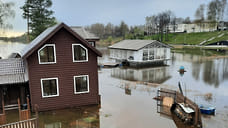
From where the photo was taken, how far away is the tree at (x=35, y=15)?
2966cm

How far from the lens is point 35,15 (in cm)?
3008

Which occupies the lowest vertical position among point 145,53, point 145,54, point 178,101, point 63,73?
point 178,101

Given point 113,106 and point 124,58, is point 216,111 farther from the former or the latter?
point 124,58

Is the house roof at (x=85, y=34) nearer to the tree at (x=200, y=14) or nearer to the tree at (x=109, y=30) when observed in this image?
the tree at (x=200, y=14)

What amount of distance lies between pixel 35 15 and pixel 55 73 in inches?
878

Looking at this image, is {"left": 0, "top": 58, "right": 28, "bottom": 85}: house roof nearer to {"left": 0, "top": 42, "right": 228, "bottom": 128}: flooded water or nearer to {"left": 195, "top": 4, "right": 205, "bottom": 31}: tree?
{"left": 0, "top": 42, "right": 228, "bottom": 128}: flooded water

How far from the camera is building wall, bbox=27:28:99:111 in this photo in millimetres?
11852

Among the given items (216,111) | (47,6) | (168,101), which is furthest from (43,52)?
(47,6)

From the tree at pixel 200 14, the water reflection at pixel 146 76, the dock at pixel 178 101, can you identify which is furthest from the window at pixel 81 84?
the tree at pixel 200 14

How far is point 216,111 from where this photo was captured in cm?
1221

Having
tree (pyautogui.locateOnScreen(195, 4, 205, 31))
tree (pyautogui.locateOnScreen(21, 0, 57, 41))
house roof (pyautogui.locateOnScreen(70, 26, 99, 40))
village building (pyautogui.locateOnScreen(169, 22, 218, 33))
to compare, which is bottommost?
house roof (pyautogui.locateOnScreen(70, 26, 99, 40))

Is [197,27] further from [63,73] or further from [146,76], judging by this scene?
[63,73]

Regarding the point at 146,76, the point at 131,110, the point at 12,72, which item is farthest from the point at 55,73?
the point at 146,76

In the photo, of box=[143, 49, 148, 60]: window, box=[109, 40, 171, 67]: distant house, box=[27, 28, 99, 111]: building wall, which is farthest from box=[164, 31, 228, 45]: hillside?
box=[27, 28, 99, 111]: building wall
